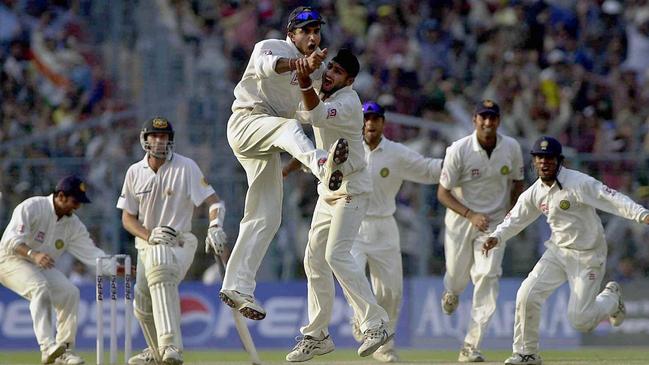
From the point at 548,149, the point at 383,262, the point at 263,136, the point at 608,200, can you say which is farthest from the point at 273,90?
the point at 383,262

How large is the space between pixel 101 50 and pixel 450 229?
8264mm

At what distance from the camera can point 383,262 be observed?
1316cm

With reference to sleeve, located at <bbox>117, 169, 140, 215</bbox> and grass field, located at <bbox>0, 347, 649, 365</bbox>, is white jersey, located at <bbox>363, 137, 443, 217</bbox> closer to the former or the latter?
grass field, located at <bbox>0, 347, 649, 365</bbox>

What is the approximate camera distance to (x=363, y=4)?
20516mm

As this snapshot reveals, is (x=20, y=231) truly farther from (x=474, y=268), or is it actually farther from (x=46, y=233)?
(x=474, y=268)

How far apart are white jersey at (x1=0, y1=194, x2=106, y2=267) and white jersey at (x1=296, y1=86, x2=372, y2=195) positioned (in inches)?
149

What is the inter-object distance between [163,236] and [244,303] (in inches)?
61.3

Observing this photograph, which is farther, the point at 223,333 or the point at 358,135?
the point at 223,333

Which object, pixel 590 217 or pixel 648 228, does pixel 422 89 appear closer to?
pixel 648 228

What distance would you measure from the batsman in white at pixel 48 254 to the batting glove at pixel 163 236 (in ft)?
6.88

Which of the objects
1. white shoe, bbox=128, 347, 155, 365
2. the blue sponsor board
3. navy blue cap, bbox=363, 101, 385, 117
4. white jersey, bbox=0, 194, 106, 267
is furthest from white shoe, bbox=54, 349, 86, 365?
navy blue cap, bbox=363, 101, 385, 117

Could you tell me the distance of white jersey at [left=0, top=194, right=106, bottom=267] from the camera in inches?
541

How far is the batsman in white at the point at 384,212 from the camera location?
1312cm

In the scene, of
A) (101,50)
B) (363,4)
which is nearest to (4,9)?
(101,50)
